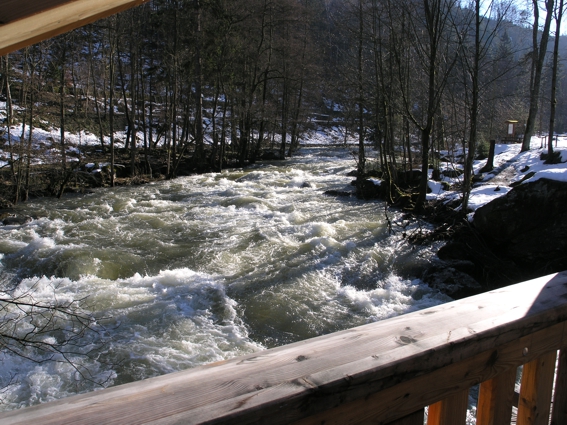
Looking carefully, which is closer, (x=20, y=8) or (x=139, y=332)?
(x=20, y=8)

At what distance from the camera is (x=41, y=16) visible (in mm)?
1028

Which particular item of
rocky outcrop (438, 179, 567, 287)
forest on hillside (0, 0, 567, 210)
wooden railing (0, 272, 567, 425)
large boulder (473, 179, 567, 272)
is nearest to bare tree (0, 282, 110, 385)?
wooden railing (0, 272, 567, 425)

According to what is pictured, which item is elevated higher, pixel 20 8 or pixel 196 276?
pixel 20 8

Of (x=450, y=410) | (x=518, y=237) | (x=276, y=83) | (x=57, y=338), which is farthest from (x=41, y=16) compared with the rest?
(x=276, y=83)

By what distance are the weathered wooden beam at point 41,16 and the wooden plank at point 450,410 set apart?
4.79 feet

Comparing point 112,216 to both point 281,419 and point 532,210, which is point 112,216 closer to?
point 532,210

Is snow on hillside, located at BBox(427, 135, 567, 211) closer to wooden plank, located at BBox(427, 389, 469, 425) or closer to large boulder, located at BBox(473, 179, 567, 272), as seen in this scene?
large boulder, located at BBox(473, 179, 567, 272)

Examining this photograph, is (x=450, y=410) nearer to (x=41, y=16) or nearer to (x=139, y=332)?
(x=41, y=16)

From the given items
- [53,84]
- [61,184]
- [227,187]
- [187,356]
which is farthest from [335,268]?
[53,84]

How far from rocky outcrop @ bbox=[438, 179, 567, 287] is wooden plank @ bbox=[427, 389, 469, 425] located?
24.3 ft

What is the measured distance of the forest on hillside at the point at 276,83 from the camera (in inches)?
468

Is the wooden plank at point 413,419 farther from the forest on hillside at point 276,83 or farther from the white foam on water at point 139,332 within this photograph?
the forest on hillside at point 276,83

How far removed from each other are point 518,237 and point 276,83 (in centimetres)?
2483

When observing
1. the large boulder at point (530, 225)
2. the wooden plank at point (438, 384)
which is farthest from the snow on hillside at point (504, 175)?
the wooden plank at point (438, 384)
